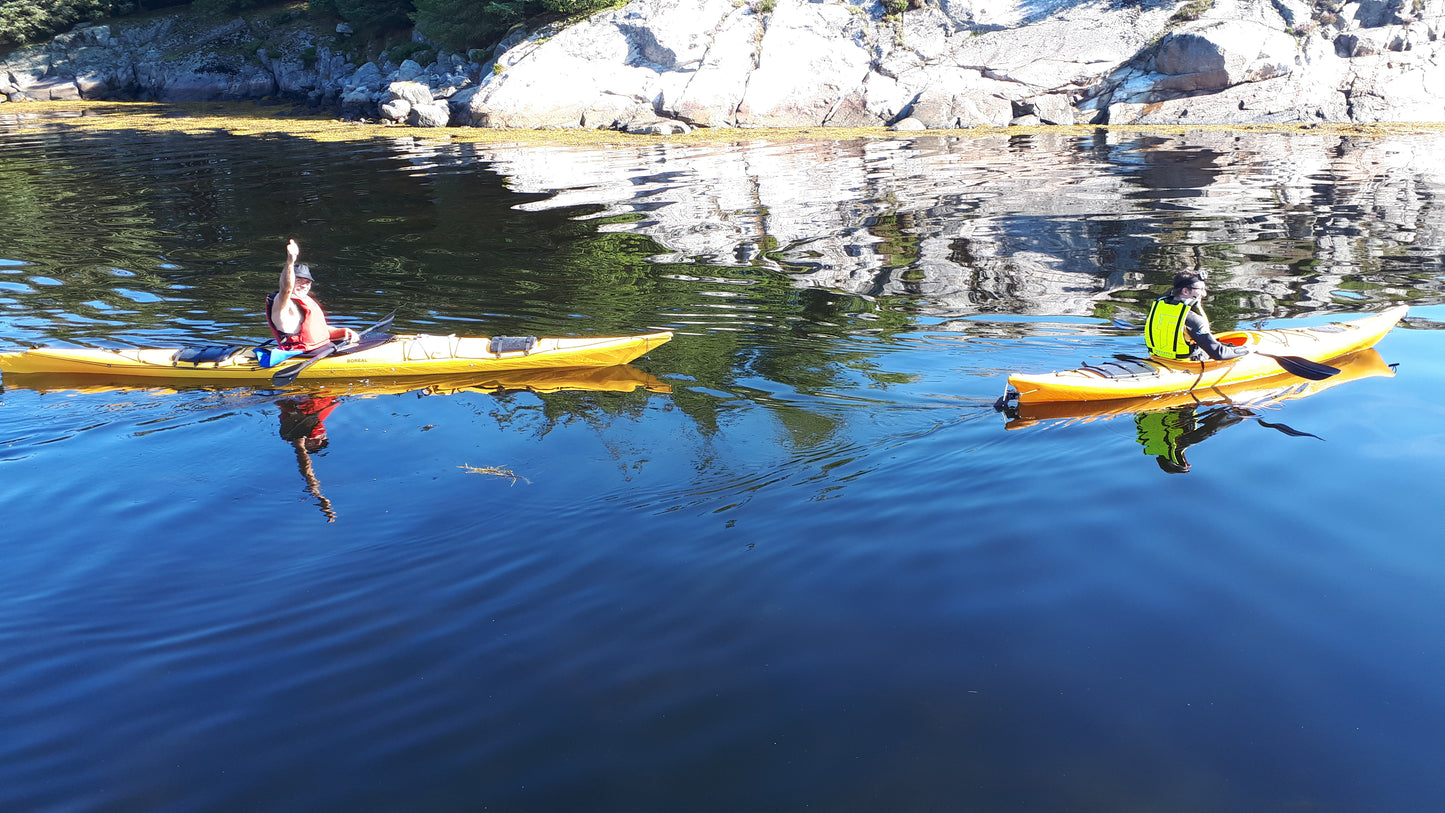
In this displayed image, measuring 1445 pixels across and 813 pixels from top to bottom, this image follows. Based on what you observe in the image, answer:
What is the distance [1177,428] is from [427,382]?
6.63m

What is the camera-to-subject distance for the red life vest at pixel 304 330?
9047 mm

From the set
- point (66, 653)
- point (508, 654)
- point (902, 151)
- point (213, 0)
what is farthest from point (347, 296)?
point (213, 0)

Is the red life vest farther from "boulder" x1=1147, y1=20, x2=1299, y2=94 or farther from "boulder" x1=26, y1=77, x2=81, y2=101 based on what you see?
"boulder" x1=26, y1=77, x2=81, y2=101

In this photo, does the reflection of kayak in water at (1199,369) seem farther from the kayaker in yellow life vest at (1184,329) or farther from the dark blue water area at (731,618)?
the dark blue water area at (731,618)

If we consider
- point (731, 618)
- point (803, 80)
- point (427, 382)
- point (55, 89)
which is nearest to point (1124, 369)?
point (731, 618)

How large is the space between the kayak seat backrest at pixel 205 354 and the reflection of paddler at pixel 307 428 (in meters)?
0.88

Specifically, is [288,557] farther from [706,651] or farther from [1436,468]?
[1436,468]

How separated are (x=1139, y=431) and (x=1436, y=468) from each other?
6.27 feet

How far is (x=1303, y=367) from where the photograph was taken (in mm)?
8266

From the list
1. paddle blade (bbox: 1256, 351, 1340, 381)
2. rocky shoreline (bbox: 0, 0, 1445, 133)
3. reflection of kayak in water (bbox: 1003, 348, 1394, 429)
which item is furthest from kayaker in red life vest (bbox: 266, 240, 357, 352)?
rocky shoreline (bbox: 0, 0, 1445, 133)

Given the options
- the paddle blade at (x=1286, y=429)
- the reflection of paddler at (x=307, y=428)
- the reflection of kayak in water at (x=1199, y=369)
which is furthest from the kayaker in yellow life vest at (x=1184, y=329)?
the reflection of paddler at (x=307, y=428)

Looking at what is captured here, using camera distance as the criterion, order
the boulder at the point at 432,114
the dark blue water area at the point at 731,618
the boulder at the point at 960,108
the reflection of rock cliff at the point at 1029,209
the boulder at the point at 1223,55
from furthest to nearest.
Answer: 1. the boulder at the point at 432,114
2. the boulder at the point at 960,108
3. the boulder at the point at 1223,55
4. the reflection of rock cliff at the point at 1029,209
5. the dark blue water area at the point at 731,618

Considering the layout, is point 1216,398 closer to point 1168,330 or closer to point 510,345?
point 1168,330

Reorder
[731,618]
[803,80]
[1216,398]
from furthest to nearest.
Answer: [803,80] < [1216,398] < [731,618]
